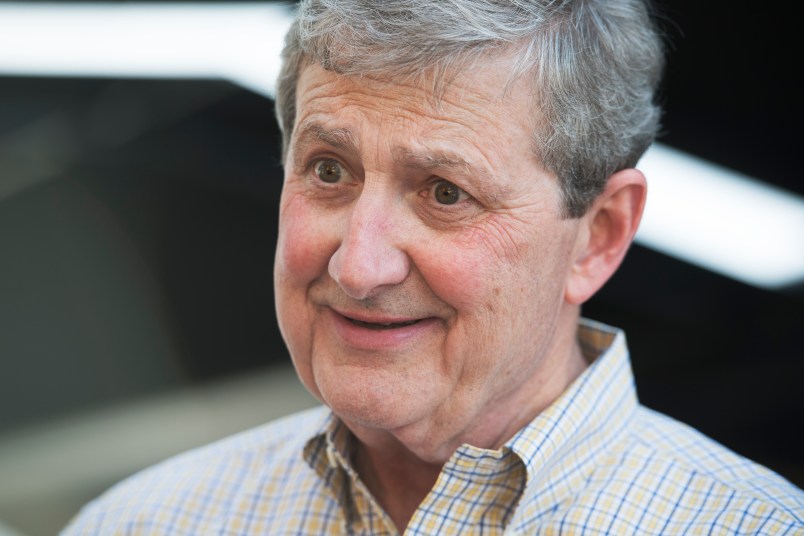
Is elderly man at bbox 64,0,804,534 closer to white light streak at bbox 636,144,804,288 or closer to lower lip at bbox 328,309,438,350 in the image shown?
lower lip at bbox 328,309,438,350

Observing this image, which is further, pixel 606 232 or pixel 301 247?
pixel 606 232

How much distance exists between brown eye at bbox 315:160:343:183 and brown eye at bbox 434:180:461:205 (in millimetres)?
191

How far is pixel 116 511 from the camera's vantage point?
2.20 metres

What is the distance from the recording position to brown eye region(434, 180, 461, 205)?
1.76 m

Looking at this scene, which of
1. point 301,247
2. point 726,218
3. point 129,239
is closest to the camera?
point 301,247

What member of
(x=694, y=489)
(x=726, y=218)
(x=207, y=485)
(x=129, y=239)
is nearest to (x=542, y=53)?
(x=694, y=489)

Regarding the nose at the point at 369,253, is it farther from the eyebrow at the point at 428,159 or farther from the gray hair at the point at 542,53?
the gray hair at the point at 542,53

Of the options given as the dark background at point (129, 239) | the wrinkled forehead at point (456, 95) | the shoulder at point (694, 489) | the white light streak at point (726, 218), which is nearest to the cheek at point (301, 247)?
the wrinkled forehead at point (456, 95)

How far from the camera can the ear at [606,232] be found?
1.94 m

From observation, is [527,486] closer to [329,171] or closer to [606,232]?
[606,232]

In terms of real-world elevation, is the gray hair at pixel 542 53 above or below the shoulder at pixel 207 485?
above

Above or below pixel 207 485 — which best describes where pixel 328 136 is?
above

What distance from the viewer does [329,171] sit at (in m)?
1.85

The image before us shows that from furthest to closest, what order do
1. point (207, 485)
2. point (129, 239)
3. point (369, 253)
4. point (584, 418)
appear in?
point (129, 239)
point (207, 485)
point (584, 418)
point (369, 253)
